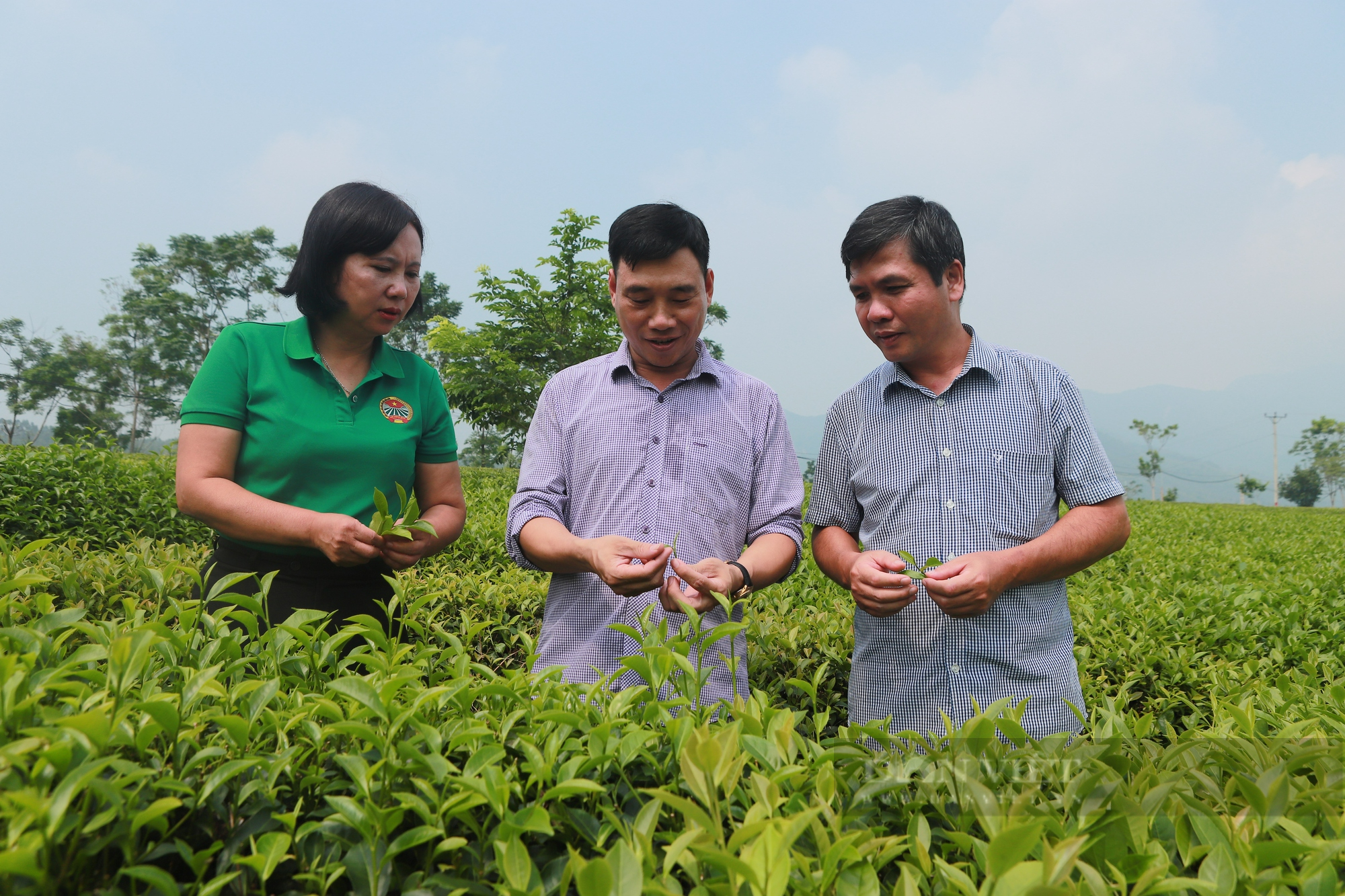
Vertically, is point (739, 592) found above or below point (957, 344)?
below

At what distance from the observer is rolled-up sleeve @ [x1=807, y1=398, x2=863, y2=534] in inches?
87.5

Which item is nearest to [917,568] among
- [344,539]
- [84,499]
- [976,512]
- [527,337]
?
[976,512]

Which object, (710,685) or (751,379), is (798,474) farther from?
(710,685)

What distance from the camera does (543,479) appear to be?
210 cm

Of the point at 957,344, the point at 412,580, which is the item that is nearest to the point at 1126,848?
the point at 957,344

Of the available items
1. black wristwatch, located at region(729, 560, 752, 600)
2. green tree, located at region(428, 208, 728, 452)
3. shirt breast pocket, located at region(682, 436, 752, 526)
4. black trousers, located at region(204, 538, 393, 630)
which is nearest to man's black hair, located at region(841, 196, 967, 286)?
shirt breast pocket, located at region(682, 436, 752, 526)

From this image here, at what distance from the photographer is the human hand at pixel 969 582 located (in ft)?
5.61

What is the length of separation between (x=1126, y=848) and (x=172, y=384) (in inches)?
1918

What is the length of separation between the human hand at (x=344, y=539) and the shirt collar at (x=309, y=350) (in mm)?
461

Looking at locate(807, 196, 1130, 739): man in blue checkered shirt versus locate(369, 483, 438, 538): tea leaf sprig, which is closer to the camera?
locate(369, 483, 438, 538): tea leaf sprig

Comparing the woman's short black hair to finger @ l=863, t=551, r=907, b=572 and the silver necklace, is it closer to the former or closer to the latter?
the silver necklace

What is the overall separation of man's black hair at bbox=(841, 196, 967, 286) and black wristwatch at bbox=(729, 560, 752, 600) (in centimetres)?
85

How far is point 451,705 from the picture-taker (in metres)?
1.12

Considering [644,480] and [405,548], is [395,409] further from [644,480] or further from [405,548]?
[644,480]
